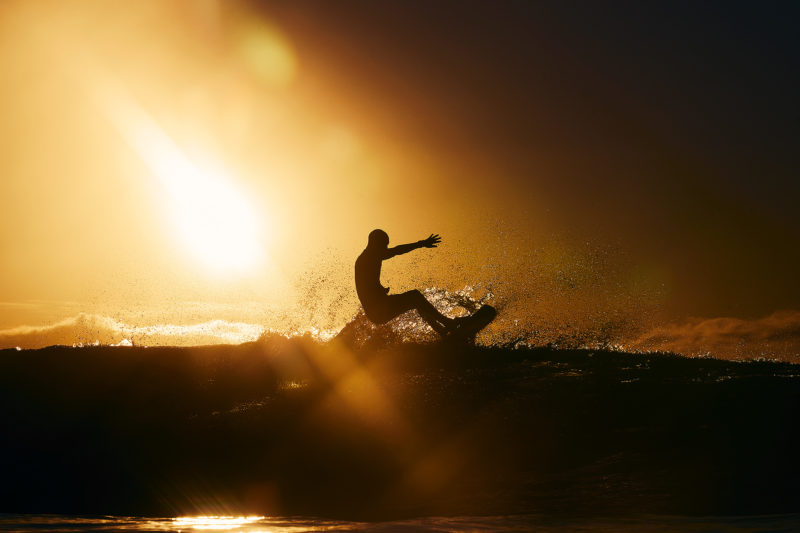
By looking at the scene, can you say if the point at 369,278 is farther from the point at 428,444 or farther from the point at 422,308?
the point at 428,444

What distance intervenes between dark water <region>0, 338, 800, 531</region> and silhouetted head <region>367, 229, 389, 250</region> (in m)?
2.70

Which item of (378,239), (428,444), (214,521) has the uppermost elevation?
(378,239)

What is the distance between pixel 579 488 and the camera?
26.8 ft

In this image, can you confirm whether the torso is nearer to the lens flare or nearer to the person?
the person

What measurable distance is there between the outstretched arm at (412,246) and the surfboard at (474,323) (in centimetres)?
240

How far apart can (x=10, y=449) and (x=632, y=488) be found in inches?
464

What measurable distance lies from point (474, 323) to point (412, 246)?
2.67 metres

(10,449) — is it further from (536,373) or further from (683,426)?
(683,426)

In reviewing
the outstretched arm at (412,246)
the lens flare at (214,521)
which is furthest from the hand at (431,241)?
the lens flare at (214,521)

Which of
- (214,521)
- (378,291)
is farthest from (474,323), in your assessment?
(214,521)

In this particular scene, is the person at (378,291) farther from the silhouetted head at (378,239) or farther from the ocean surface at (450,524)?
the ocean surface at (450,524)

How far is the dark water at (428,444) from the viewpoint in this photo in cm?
779

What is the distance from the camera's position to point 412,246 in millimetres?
14586

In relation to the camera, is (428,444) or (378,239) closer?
(428,444)
